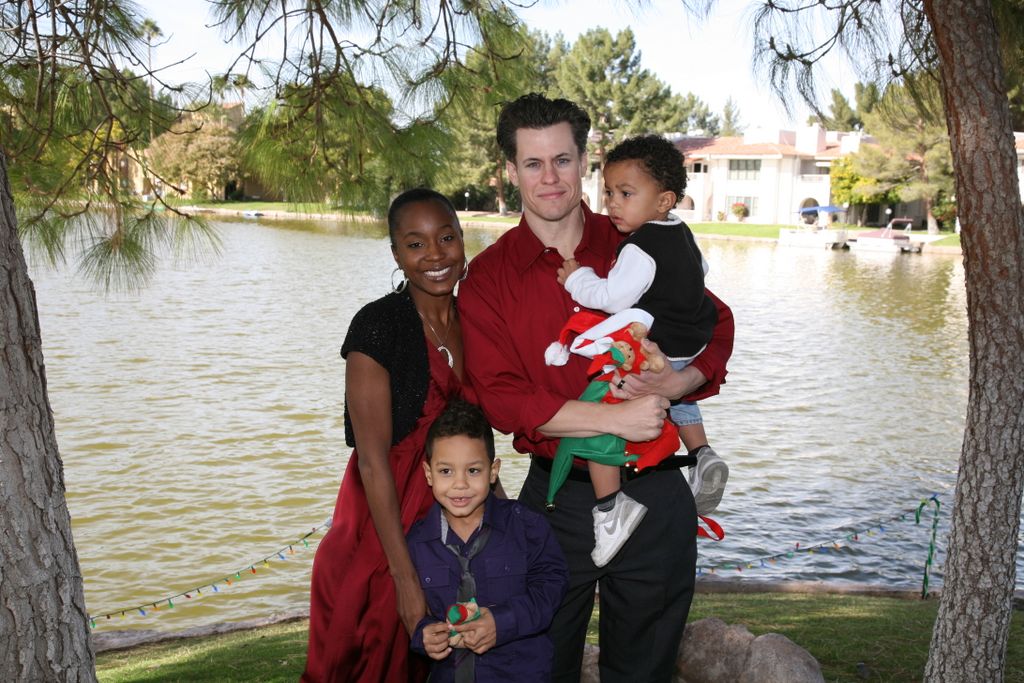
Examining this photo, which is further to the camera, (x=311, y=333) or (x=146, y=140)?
(x=311, y=333)

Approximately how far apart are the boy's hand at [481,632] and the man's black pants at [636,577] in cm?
27

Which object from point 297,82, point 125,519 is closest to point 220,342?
point 125,519

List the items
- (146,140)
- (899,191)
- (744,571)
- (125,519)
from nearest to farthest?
(146,140), (744,571), (125,519), (899,191)

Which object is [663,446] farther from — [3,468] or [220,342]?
[220,342]

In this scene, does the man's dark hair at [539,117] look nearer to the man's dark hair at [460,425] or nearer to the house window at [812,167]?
the man's dark hair at [460,425]

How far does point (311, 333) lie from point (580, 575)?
14422mm

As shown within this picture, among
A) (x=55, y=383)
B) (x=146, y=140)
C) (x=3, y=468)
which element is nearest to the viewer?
(x=3, y=468)

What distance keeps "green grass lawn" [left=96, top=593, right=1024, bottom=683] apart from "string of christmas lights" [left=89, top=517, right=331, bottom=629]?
1.42 m

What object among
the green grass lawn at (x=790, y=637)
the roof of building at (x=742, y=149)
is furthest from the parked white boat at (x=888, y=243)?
the green grass lawn at (x=790, y=637)

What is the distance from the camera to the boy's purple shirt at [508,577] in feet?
7.75

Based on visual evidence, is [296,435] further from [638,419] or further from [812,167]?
[812,167]

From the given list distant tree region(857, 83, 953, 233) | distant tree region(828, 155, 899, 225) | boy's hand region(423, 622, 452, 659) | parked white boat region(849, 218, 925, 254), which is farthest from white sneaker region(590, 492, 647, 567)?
distant tree region(828, 155, 899, 225)

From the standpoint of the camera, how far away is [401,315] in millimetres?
2385

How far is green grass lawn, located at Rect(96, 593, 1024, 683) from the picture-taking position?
13.1 ft
